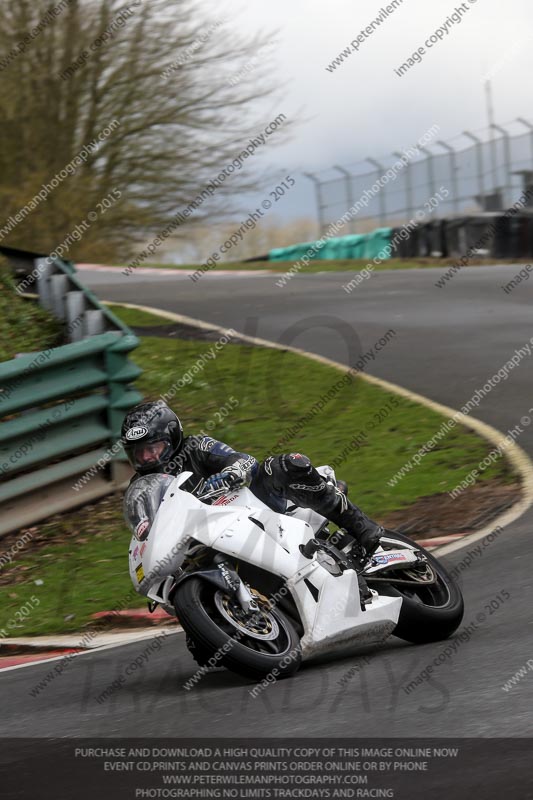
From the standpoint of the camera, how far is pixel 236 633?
5.64 meters

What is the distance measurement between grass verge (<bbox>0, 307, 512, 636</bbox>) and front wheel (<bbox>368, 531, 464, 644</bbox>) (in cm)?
238

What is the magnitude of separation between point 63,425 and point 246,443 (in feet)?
6.40

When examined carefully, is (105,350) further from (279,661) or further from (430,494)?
(279,661)

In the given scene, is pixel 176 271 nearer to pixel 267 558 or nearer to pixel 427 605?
pixel 427 605

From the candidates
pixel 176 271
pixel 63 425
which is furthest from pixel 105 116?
pixel 63 425

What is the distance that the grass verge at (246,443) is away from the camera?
28.8ft

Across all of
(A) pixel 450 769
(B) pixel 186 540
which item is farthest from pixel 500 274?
(A) pixel 450 769

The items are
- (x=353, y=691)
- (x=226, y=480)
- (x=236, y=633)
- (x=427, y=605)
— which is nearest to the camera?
(x=353, y=691)

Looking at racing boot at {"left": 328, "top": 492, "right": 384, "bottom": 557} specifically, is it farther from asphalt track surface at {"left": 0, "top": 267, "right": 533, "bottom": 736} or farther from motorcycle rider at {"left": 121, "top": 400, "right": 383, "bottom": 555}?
asphalt track surface at {"left": 0, "top": 267, "right": 533, "bottom": 736}

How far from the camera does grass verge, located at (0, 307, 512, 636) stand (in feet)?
28.8

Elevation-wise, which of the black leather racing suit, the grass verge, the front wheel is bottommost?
the grass verge

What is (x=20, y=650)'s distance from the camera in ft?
25.9

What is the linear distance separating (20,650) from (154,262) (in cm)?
2650

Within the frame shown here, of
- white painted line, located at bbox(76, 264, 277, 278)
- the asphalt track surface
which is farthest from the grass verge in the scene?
white painted line, located at bbox(76, 264, 277, 278)
